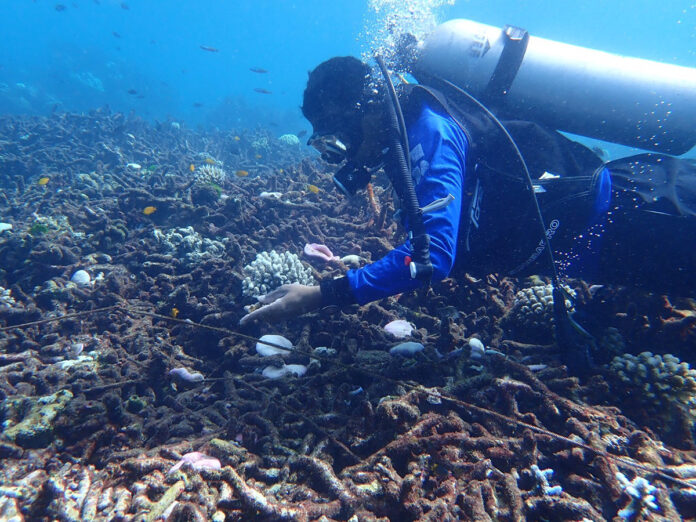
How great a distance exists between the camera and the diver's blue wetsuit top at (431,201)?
242 cm

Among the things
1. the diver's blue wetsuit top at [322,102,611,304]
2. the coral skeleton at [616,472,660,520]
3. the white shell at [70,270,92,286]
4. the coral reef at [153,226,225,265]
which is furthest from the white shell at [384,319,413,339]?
the white shell at [70,270,92,286]

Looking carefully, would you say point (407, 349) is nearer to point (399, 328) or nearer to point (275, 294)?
point (399, 328)

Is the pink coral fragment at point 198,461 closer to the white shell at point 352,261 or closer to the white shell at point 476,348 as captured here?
the white shell at point 476,348

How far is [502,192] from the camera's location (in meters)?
2.95

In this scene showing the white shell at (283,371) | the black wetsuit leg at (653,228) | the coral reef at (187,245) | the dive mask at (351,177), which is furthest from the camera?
the coral reef at (187,245)

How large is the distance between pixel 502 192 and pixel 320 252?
10.5 feet

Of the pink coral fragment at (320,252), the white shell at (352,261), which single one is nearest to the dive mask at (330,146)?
the white shell at (352,261)

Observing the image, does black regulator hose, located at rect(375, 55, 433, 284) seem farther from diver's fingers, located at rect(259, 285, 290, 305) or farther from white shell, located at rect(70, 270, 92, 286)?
white shell, located at rect(70, 270, 92, 286)

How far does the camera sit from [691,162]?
3102mm

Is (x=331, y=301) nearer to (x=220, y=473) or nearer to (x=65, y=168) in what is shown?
(x=220, y=473)

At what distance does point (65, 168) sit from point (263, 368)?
45.6 feet

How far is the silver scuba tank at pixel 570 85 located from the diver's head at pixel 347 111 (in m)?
1.02

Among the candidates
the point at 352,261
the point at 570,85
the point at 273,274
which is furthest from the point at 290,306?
the point at 570,85

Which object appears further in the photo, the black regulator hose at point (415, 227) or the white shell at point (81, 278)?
the white shell at point (81, 278)
